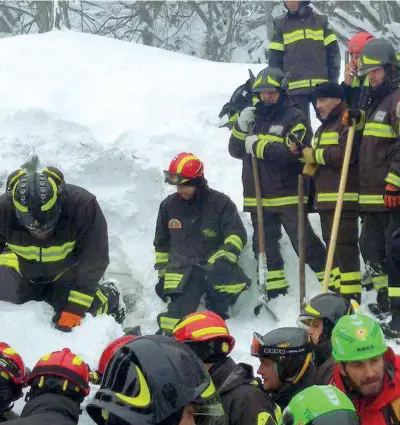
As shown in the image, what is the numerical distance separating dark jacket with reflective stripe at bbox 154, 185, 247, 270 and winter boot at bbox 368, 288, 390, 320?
128 centimetres

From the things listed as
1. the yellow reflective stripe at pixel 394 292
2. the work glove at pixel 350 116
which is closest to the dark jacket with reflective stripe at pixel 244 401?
the yellow reflective stripe at pixel 394 292

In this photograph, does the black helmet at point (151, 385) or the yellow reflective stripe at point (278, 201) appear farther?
the yellow reflective stripe at point (278, 201)

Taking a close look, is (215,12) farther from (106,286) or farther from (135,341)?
(135,341)

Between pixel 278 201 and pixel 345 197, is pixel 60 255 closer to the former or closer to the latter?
pixel 278 201

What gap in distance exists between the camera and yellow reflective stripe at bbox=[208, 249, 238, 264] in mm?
6430

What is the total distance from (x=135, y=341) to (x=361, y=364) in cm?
141

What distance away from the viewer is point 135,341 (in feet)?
7.21

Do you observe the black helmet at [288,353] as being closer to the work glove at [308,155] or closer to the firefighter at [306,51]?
the work glove at [308,155]

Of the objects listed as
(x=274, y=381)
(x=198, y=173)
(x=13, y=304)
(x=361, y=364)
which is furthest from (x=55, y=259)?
(x=361, y=364)

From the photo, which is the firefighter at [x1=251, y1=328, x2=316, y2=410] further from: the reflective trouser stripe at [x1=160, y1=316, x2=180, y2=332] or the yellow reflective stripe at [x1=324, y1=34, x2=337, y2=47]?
the yellow reflective stripe at [x1=324, y1=34, x2=337, y2=47]

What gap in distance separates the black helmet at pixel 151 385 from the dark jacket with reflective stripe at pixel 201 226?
14.3 ft

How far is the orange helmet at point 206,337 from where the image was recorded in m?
3.74

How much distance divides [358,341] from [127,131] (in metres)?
5.58

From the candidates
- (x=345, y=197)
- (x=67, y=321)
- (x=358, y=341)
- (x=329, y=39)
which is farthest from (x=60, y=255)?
(x=329, y=39)
